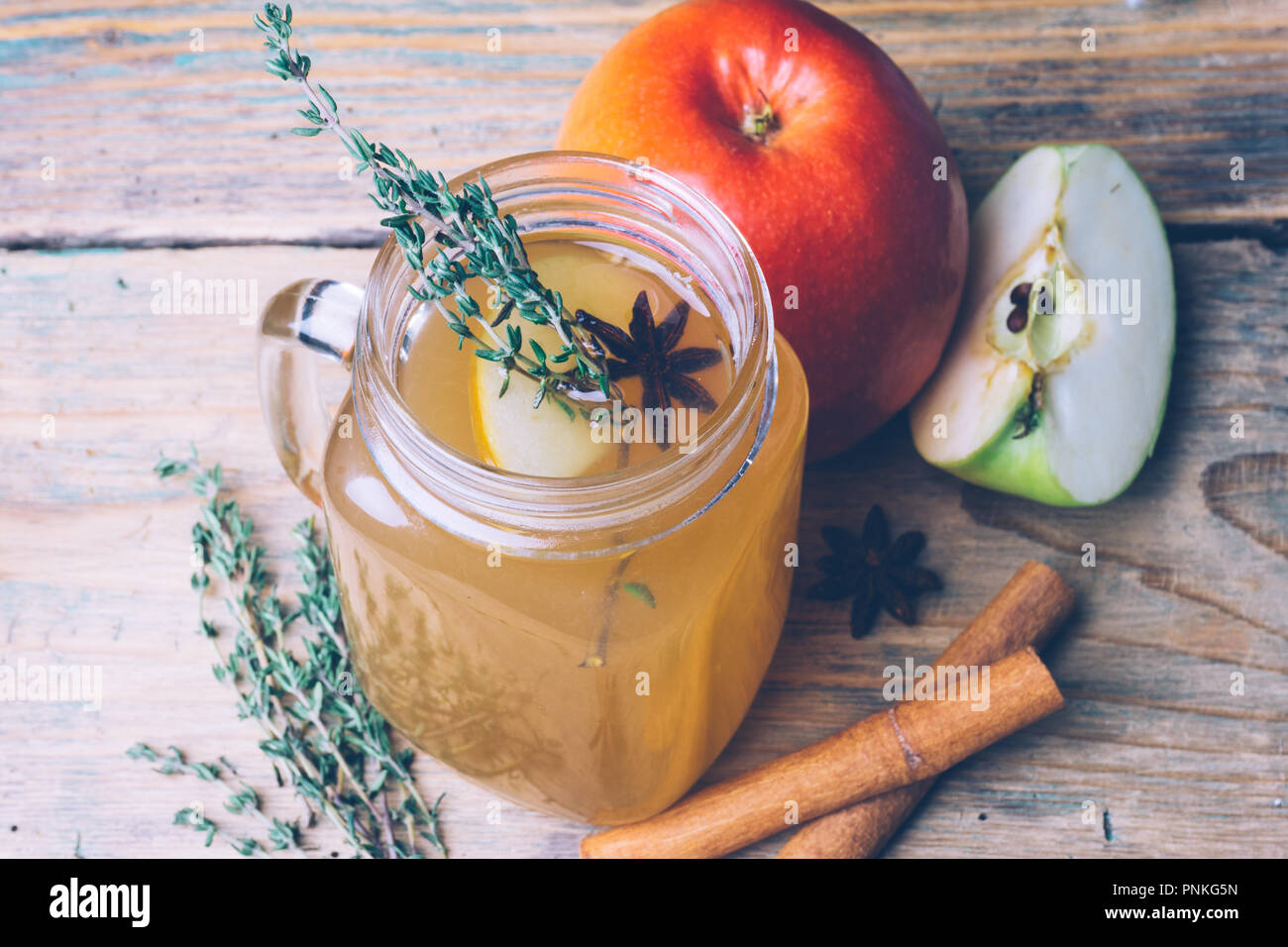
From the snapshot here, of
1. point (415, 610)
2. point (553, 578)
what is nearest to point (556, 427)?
point (553, 578)

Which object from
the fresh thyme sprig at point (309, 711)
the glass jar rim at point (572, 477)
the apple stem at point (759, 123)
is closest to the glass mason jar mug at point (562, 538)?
the glass jar rim at point (572, 477)

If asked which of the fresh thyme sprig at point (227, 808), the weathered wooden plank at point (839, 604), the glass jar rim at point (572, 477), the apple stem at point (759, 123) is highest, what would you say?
the apple stem at point (759, 123)

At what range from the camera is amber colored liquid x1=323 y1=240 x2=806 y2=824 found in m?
0.79

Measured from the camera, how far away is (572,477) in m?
0.72

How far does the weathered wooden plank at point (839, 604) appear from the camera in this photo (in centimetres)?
109

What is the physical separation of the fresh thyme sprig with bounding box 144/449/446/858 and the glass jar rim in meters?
0.36

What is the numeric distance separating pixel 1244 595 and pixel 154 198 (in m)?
1.27

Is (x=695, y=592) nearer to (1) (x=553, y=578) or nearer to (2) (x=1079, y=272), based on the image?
(1) (x=553, y=578)

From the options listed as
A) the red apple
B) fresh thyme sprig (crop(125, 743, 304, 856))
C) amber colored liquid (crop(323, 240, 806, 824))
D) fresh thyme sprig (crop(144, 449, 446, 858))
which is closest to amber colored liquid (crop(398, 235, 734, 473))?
amber colored liquid (crop(323, 240, 806, 824))

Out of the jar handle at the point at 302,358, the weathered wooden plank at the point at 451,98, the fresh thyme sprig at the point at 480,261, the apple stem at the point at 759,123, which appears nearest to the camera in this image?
the fresh thyme sprig at the point at 480,261

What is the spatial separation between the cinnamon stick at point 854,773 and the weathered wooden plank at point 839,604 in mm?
46

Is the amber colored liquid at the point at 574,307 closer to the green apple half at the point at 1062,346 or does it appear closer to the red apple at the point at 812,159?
the red apple at the point at 812,159
